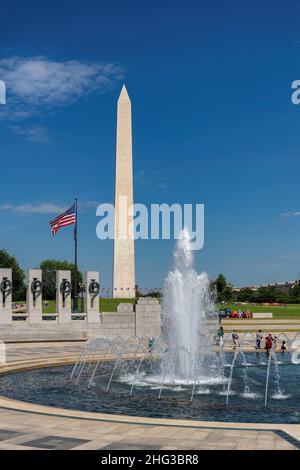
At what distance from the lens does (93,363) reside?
24.5 metres

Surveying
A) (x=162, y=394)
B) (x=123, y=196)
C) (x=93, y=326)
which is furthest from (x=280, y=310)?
(x=162, y=394)

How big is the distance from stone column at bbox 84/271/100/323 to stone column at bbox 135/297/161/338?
274 cm

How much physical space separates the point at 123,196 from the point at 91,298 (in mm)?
21846

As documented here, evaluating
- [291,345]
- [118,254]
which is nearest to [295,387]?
[291,345]

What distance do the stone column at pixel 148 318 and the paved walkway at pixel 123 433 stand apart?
946 inches

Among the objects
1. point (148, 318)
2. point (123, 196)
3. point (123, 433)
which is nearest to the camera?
point (123, 433)

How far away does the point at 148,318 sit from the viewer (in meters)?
37.2

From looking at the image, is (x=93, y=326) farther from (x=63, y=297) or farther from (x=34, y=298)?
(x=34, y=298)

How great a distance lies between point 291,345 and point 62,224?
15.8m

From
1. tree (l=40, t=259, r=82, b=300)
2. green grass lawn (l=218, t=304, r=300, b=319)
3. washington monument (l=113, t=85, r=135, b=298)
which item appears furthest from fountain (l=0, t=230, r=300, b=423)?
tree (l=40, t=259, r=82, b=300)

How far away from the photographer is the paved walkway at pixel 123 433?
9.41 m

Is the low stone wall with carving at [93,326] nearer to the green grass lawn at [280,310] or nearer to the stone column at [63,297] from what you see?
the stone column at [63,297]

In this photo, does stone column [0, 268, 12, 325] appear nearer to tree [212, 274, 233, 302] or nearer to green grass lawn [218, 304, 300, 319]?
green grass lawn [218, 304, 300, 319]
